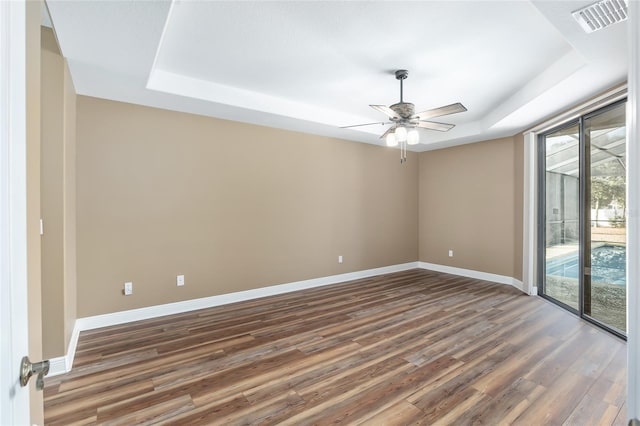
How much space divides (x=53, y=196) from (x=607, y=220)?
209 inches

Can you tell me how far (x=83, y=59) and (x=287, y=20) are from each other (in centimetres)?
176

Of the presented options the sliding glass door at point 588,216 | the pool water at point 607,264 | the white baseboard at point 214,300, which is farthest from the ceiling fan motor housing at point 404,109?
the white baseboard at point 214,300

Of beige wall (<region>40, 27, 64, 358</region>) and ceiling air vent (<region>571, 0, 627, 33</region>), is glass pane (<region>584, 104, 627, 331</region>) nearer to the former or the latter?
ceiling air vent (<region>571, 0, 627, 33</region>)

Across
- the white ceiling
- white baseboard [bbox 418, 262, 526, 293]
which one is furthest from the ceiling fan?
white baseboard [bbox 418, 262, 526, 293]

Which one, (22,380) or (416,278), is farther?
(416,278)

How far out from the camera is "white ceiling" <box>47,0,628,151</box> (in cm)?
226

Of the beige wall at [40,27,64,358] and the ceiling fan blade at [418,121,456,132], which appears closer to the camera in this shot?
the beige wall at [40,27,64,358]

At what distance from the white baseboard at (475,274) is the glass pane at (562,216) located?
0.62 metres

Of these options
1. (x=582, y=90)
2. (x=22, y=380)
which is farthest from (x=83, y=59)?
(x=582, y=90)

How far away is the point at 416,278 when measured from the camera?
5715 mm

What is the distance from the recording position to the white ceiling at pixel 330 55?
2.26 metres

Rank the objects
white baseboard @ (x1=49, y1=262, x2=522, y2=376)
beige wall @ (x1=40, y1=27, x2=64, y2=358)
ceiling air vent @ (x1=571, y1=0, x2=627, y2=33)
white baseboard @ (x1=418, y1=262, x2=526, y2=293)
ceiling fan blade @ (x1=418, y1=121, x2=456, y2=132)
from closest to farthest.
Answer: ceiling air vent @ (x1=571, y1=0, x2=627, y2=33)
beige wall @ (x1=40, y1=27, x2=64, y2=358)
white baseboard @ (x1=49, y1=262, x2=522, y2=376)
ceiling fan blade @ (x1=418, y1=121, x2=456, y2=132)
white baseboard @ (x1=418, y1=262, x2=526, y2=293)

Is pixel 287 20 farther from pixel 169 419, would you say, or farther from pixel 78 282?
pixel 78 282

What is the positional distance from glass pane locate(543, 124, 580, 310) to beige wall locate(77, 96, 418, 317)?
2.71m
